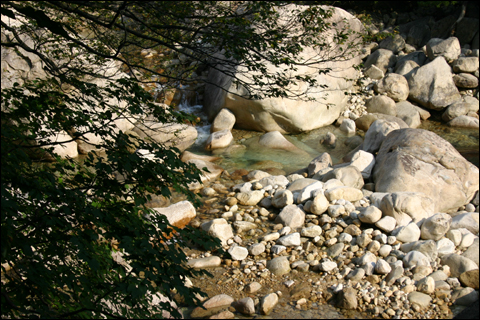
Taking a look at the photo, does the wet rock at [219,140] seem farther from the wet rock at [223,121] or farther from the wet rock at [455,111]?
the wet rock at [455,111]

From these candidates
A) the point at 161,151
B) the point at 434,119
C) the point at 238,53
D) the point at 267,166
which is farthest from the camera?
the point at 434,119

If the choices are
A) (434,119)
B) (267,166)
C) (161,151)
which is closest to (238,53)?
(161,151)

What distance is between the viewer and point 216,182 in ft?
27.0

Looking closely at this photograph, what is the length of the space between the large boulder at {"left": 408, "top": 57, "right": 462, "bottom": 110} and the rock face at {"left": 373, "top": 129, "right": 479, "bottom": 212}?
614cm

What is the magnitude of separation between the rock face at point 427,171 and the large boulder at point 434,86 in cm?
614

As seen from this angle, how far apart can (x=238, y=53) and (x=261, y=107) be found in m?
7.56

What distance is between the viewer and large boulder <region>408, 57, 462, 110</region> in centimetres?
1290

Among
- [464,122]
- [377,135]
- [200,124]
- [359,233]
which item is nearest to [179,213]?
[359,233]

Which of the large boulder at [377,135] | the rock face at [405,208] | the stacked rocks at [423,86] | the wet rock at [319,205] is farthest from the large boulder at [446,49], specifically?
the wet rock at [319,205]

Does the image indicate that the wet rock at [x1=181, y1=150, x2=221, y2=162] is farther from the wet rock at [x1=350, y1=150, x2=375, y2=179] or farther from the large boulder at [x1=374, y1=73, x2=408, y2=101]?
the large boulder at [x1=374, y1=73, x2=408, y2=101]

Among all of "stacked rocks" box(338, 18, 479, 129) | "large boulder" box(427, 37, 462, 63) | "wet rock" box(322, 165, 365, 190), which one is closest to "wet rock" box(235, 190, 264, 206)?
"wet rock" box(322, 165, 365, 190)

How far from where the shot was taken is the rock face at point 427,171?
6.69 m

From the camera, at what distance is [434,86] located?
13.0m

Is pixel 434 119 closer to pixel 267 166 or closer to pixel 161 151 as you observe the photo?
pixel 267 166
